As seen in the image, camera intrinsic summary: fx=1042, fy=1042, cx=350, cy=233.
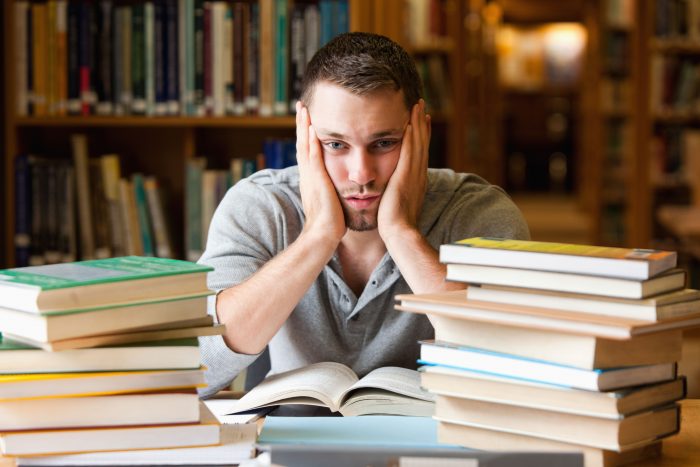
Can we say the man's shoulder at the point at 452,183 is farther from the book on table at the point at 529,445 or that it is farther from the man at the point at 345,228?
the book on table at the point at 529,445

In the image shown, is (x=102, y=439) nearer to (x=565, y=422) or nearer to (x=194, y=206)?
(x=565, y=422)

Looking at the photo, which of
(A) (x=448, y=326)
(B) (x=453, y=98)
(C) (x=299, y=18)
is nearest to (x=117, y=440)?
(A) (x=448, y=326)

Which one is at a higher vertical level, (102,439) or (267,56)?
(267,56)

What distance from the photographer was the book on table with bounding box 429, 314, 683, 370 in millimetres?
1048

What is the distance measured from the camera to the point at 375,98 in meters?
1.69

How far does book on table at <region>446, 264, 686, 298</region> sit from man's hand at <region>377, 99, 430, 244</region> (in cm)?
58

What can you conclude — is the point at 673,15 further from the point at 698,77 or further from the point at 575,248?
the point at 575,248

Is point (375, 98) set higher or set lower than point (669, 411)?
higher

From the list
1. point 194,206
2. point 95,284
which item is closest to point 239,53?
point 194,206

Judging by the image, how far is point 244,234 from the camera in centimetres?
181

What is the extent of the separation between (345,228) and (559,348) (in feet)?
2.41

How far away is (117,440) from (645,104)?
16.1 ft

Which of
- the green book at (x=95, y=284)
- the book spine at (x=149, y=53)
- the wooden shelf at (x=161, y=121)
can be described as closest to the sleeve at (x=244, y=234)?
the green book at (x=95, y=284)

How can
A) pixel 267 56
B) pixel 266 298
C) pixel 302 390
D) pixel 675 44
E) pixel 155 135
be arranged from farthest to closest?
pixel 675 44, pixel 155 135, pixel 267 56, pixel 266 298, pixel 302 390
